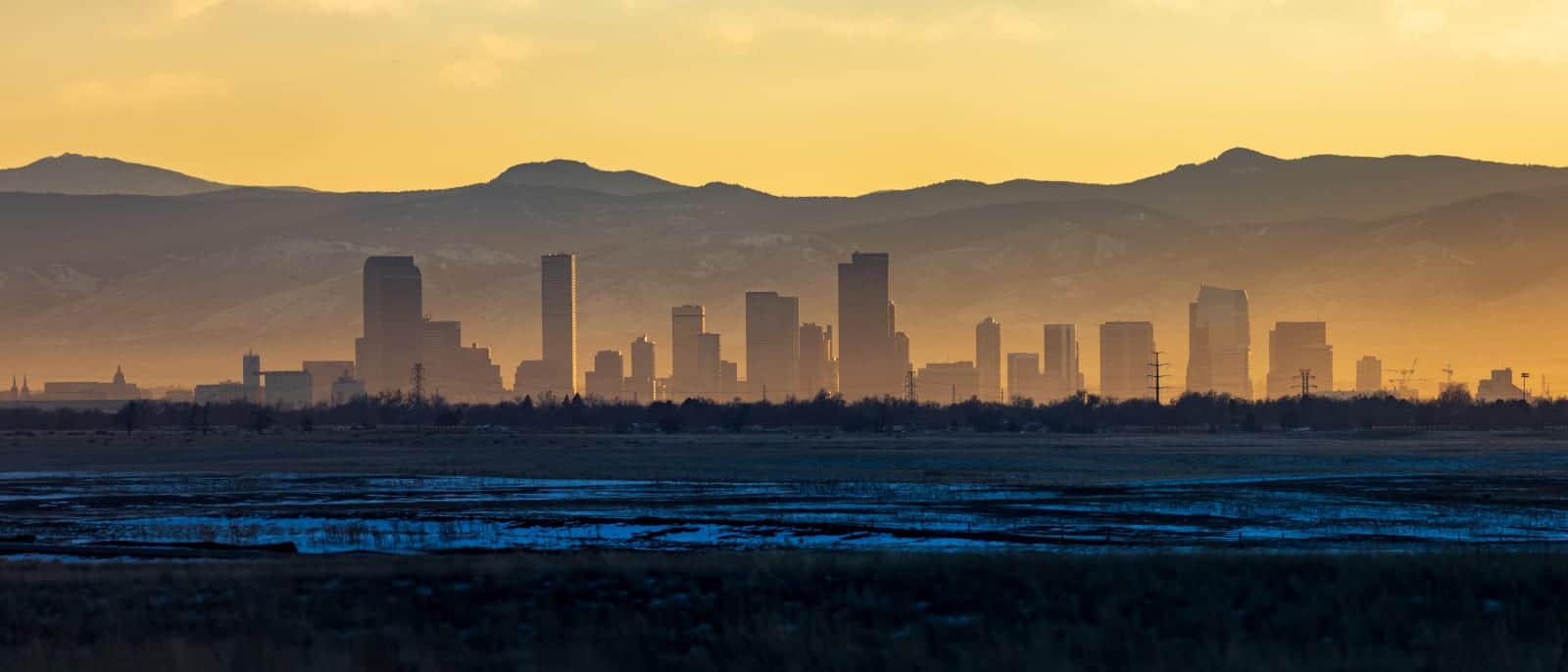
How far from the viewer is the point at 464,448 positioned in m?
167

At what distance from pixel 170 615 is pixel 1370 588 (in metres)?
25.5

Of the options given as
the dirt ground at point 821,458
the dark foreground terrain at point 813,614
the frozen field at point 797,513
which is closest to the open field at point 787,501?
the frozen field at point 797,513

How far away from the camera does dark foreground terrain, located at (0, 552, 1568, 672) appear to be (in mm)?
34219

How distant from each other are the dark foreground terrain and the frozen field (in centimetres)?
1283

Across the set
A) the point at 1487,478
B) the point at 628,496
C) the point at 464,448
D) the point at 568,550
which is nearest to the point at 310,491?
the point at 628,496

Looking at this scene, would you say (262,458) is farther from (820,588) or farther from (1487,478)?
(820,588)

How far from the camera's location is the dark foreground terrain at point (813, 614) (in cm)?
3422

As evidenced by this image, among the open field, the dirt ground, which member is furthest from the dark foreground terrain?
the dirt ground

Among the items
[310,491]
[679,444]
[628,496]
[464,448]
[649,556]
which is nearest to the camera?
[649,556]

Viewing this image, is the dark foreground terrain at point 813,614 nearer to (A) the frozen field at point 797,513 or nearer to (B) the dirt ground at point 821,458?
(A) the frozen field at point 797,513

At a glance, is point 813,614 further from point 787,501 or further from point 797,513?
point 787,501

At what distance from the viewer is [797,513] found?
7281 centimetres

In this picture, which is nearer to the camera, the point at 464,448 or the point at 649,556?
the point at 649,556

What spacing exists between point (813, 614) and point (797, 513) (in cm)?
3436
